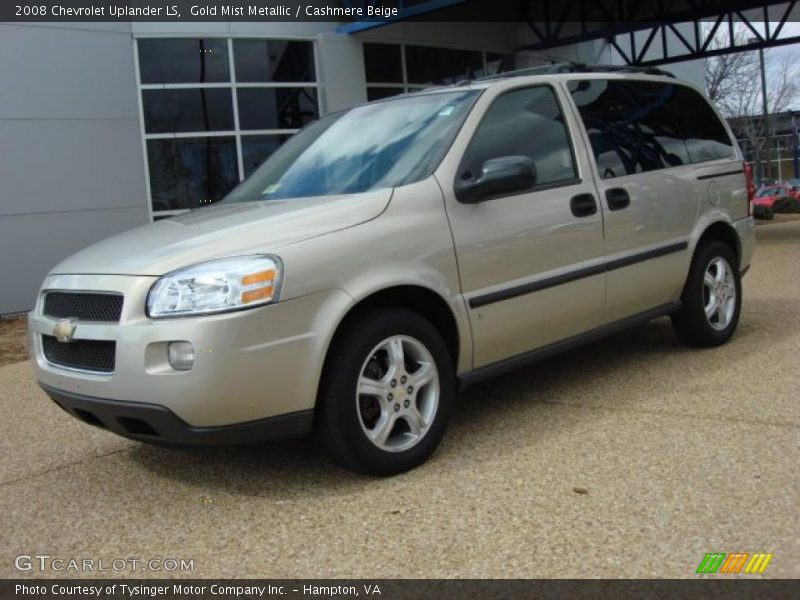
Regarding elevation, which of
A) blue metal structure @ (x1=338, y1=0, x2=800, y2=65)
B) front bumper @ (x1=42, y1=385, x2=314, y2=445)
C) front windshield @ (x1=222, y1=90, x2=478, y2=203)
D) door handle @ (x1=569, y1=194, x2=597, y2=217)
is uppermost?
blue metal structure @ (x1=338, y1=0, x2=800, y2=65)

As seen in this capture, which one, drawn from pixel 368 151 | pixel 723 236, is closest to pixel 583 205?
pixel 368 151

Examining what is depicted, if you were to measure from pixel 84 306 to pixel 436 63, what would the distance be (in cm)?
1315

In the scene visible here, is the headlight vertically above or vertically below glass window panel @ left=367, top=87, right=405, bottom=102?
below

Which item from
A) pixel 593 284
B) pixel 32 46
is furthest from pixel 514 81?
pixel 32 46

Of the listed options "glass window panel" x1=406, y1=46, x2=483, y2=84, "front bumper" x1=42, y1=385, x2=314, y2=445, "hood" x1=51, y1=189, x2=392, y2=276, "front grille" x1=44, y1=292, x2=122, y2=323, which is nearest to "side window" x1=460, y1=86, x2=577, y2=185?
"hood" x1=51, y1=189, x2=392, y2=276

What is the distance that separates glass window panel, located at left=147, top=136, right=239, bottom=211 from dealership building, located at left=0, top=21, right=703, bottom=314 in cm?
2

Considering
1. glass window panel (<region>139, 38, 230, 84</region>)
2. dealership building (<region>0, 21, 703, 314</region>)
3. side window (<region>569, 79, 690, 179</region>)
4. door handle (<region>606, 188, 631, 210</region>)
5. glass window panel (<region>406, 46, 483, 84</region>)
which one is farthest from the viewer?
glass window panel (<region>406, 46, 483, 84</region>)

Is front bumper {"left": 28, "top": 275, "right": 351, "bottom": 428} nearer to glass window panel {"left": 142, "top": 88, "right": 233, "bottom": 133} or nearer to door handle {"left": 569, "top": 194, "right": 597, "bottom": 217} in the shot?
door handle {"left": 569, "top": 194, "right": 597, "bottom": 217}

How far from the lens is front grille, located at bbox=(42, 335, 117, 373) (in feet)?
11.1

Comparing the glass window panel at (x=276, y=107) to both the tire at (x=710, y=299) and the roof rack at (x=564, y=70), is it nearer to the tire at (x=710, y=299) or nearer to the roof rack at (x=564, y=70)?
the roof rack at (x=564, y=70)

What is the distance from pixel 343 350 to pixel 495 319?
92cm

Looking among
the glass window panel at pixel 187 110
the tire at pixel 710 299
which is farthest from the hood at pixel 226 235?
the glass window panel at pixel 187 110

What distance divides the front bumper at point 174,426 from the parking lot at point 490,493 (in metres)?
0.35

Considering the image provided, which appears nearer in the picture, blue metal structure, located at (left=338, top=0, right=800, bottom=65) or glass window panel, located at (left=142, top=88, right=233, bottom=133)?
glass window panel, located at (left=142, top=88, right=233, bottom=133)
